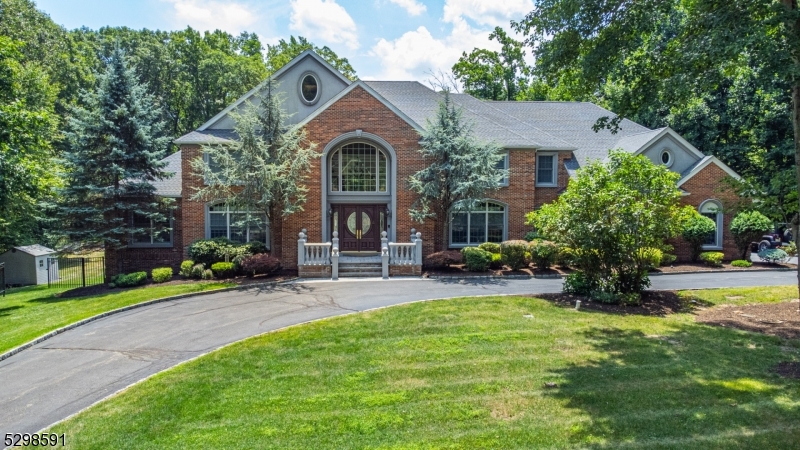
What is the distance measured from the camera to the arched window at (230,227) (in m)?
19.2

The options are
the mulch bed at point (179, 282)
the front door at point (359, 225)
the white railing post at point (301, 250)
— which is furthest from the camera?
the front door at point (359, 225)

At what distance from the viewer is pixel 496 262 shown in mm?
17375

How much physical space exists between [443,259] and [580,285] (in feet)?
18.3

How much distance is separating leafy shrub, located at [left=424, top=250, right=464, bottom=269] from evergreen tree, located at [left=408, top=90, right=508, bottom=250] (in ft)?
4.70

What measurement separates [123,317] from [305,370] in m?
7.30

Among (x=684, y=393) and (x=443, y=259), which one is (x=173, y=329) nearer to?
(x=443, y=259)

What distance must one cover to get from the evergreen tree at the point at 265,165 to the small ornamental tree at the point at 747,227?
18533mm

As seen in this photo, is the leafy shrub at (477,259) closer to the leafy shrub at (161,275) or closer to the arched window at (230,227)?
the arched window at (230,227)

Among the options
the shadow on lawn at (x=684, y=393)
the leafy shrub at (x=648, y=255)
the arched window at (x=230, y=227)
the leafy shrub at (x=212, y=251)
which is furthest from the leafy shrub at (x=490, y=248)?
the leafy shrub at (x=212, y=251)

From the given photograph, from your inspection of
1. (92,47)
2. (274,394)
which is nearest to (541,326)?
(274,394)

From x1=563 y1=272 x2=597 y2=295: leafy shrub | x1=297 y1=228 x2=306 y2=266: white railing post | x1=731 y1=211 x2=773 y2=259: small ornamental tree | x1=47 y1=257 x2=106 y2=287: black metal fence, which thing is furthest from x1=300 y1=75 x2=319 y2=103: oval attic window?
x1=731 y1=211 x2=773 y2=259: small ornamental tree

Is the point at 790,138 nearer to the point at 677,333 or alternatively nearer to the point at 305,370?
the point at 677,333

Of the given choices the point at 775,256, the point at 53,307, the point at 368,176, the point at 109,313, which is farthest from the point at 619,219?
the point at 53,307

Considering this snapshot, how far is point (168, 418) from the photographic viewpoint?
6.17 metres
